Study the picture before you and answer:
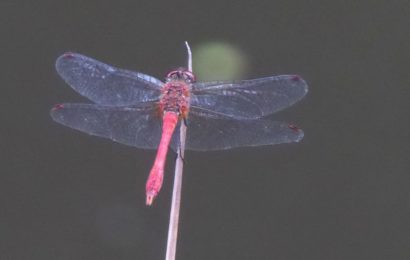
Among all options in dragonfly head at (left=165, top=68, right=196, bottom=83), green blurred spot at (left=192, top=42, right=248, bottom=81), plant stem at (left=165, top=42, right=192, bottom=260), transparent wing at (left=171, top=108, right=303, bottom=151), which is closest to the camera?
plant stem at (left=165, top=42, right=192, bottom=260)

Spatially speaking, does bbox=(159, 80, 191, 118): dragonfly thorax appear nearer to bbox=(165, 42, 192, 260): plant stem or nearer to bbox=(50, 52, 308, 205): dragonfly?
bbox=(50, 52, 308, 205): dragonfly

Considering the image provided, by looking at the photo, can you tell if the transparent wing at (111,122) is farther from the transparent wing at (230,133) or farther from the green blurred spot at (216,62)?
the green blurred spot at (216,62)

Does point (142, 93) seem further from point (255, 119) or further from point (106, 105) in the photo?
point (255, 119)

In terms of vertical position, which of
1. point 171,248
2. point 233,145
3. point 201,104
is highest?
point 201,104

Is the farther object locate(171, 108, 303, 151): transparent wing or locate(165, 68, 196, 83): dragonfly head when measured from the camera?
locate(165, 68, 196, 83): dragonfly head

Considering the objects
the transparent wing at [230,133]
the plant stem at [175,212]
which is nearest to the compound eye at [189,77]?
the transparent wing at [230,133]

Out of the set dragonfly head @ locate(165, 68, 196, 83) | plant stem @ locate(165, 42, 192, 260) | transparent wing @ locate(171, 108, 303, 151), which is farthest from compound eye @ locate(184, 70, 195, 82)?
plant stem @ locate(165, 42, 192, 260)

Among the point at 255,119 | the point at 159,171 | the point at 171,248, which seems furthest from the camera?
the point at 255,119

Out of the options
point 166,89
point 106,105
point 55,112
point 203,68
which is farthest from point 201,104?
point 203,68

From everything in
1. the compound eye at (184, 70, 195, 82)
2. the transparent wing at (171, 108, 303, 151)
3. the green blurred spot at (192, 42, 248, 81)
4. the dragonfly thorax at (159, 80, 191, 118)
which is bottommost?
the transparent wing at (171, 108, 303, 151)
